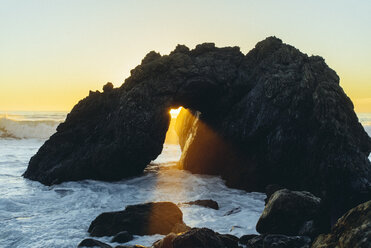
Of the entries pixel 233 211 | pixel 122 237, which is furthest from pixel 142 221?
pixel 233 211

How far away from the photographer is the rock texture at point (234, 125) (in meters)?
12.6

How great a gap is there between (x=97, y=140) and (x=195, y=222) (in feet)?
28.1

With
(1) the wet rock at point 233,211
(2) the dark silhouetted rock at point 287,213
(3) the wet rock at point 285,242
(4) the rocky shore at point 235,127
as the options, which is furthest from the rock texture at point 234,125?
(3) the wet rock at point 285,242

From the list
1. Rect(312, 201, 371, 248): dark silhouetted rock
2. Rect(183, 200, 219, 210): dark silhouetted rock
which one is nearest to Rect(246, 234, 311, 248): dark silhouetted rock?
Rect(312, 201, 371, 248): dark silhouetted rock

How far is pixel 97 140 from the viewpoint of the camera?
16.2m

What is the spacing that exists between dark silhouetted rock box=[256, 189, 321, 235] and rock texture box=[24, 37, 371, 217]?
12.6 ft

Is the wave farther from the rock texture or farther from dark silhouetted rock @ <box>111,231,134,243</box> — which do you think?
dark silhouetted rock @ <box>111,231,134,243</box>

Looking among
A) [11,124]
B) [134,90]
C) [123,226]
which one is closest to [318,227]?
[123,226]

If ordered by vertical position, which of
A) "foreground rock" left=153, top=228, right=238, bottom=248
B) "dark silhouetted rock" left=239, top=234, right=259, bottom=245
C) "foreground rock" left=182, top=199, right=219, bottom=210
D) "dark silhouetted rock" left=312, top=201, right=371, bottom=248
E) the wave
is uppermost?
"dark silhouetted rock" left=312, top=201, right=371, bottom=248

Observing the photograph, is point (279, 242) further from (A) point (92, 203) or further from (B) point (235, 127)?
(B) point (235, 127)

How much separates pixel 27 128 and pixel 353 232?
5070 centimetres

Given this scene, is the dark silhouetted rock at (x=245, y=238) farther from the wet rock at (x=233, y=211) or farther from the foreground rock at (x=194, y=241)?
the wet rock at (x=233, y=211)

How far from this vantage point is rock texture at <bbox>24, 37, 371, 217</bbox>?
12.6 metres

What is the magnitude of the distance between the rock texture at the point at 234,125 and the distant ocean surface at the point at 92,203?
1.14 m
